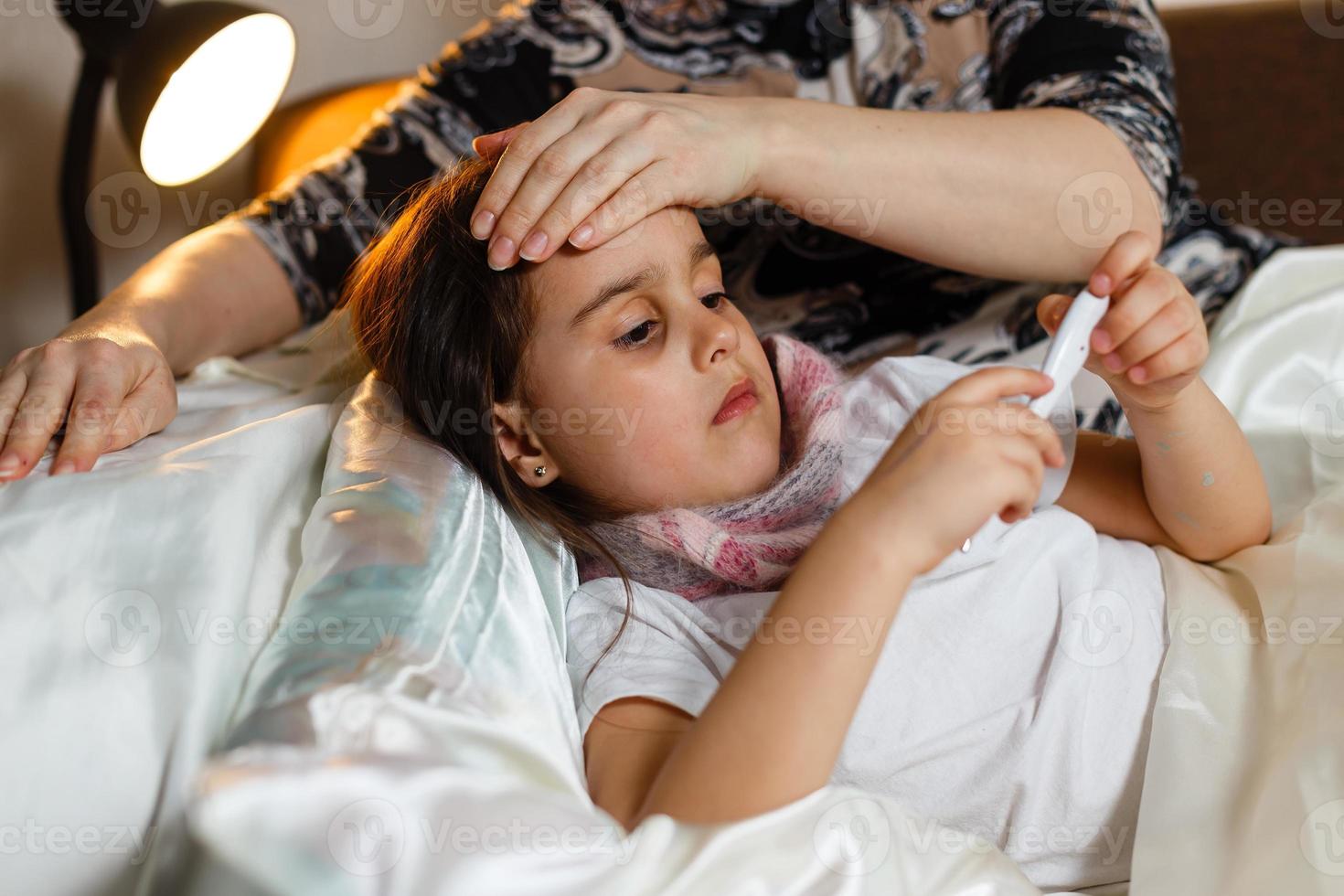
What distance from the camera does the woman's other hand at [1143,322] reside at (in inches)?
26.3

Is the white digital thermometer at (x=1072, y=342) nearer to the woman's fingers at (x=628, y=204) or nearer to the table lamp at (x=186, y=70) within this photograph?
the woman's fingers at (x=628, y=204)

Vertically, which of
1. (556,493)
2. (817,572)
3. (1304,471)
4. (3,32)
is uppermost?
(3,32)

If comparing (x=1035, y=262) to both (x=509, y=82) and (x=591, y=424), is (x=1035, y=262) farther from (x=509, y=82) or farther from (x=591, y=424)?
(x=509, y=82)

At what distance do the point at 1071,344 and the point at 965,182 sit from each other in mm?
231

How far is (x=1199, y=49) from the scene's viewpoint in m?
1.47

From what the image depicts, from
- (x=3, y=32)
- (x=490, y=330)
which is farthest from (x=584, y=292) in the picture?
(x=3, y=32)

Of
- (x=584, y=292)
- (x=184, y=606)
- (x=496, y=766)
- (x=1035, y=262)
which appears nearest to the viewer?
(x=496, y=766)

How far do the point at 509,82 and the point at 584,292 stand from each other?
19.9 inches
